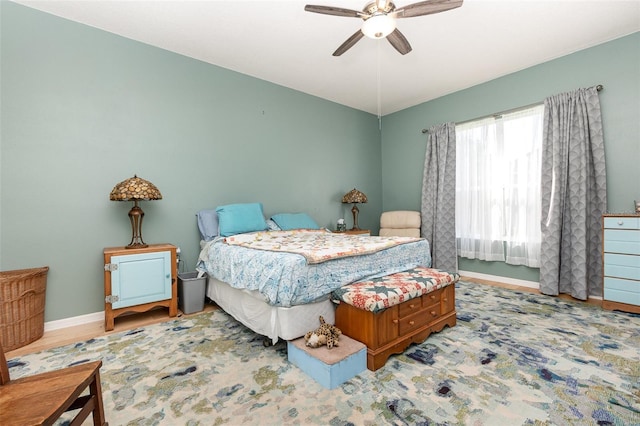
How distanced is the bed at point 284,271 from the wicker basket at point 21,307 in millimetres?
1287

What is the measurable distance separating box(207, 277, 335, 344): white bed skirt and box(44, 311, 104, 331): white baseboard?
138 centimetres

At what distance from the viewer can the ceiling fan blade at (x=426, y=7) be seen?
2023mm

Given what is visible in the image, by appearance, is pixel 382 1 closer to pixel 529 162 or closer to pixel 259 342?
pixel 259 342

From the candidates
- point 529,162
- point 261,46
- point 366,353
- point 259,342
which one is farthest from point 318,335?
point 529,162

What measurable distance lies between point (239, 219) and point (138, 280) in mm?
1145

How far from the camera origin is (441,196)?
457cm

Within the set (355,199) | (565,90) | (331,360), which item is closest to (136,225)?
(331,360)

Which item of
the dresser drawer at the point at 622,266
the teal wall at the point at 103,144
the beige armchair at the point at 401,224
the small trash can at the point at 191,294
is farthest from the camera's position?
the beige armchair at the point at 401,224

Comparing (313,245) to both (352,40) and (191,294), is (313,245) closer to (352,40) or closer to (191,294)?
(191,294)

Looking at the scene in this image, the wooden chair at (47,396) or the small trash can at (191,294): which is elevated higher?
the wooden chair at (47,396)

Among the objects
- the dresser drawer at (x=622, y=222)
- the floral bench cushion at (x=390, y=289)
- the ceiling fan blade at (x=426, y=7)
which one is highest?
the ceiling fan blade at (x=426, y=7)

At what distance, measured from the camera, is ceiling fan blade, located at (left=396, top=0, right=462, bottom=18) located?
202 centimetres

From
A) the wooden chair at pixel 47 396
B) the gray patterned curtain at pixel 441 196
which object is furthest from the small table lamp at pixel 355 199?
the wooden chair at pixel 47 396

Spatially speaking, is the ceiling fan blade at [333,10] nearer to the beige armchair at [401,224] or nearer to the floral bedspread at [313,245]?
the floral bedspread at [313,245]
